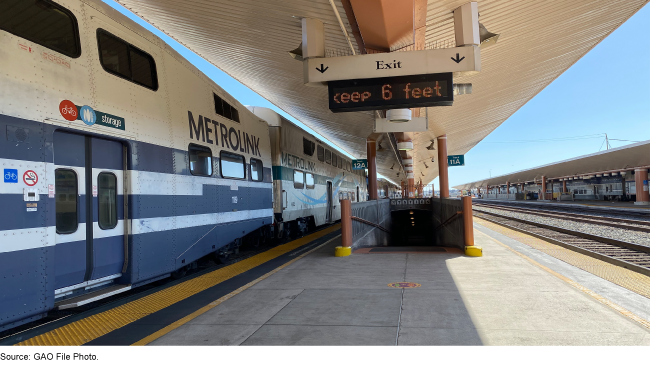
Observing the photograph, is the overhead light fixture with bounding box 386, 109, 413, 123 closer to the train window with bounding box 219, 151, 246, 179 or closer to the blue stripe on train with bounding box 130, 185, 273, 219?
the blue stripe on train with bounding box 130, 185, 273, 219

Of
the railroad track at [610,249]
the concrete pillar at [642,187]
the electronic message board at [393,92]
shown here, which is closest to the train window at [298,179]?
the electronic message board at [393,92]

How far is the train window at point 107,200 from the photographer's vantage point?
15.9 feet

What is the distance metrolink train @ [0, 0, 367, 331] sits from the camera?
377 cm

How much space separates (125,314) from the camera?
4.94 m

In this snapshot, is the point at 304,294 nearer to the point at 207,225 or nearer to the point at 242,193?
the point at 207,225

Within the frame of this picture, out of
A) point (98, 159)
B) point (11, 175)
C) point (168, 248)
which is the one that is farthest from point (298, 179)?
point (11, 175)

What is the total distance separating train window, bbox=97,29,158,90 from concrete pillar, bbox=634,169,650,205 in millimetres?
38645

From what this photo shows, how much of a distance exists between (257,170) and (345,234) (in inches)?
104

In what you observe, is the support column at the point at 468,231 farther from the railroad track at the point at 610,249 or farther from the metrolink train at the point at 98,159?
the metrolink train at the point at 98,159

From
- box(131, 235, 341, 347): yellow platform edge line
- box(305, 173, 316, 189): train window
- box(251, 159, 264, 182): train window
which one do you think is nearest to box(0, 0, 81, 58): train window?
box(131, 235, 341, 347): yellow platform edge line

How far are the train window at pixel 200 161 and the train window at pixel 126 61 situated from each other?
1300 millimetres

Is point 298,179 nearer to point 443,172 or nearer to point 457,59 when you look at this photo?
point 457,59

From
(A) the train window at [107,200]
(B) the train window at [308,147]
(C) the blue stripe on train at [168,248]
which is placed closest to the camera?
(A) the train window at [107,200]
